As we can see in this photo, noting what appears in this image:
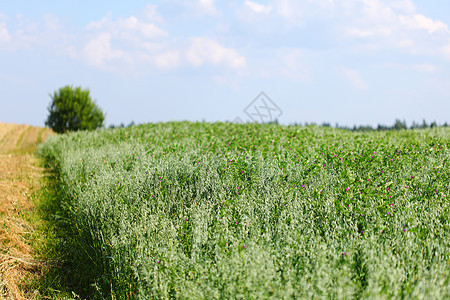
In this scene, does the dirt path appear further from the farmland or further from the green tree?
the green tree

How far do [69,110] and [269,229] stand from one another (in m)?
20.8

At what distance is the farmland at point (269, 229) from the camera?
2789 mm

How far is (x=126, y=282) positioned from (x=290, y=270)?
5.88 feet

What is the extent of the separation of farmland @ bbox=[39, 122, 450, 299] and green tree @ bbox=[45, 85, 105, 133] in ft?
52.9

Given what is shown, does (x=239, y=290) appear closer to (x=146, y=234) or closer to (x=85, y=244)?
(x=146, y=234)

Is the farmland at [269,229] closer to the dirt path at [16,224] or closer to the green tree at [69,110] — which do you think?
the dirt path at [16,224]

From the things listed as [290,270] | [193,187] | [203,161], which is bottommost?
[290,270]

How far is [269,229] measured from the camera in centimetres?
363

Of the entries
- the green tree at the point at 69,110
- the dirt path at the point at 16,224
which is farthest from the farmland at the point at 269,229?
the green tree at the point at 69,110

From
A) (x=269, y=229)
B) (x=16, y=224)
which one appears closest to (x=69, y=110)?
(x=16, y=224)

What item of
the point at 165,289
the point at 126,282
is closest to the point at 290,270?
the point at 165,289

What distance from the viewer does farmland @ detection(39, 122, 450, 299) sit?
2.79 metres

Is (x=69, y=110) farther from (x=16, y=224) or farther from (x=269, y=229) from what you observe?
(x=269, y=229)

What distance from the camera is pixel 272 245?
3.46 m
